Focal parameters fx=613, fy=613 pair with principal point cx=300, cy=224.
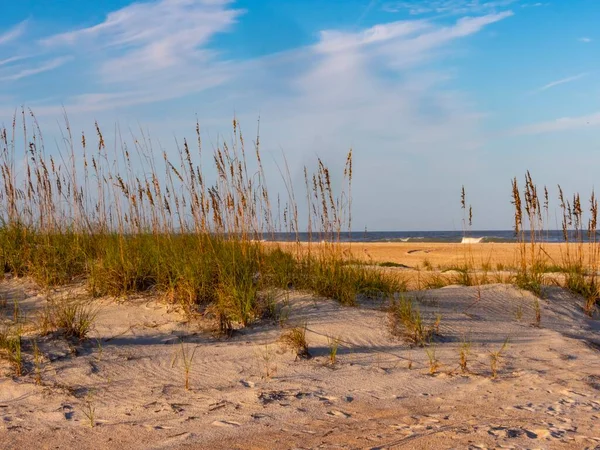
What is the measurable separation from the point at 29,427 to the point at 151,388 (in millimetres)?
716

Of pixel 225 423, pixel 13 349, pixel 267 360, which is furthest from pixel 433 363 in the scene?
pixel 13 349

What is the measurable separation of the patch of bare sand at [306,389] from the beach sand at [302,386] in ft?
0.04

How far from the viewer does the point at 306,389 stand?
353 centimetres

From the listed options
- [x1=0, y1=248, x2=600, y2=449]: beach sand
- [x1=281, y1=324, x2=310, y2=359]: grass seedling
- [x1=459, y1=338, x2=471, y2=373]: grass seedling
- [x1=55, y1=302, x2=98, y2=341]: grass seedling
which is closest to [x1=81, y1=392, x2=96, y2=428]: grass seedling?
[x1=0, y1=248, x2=600, y2=449]: beach sand

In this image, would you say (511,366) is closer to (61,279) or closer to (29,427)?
(29,427)

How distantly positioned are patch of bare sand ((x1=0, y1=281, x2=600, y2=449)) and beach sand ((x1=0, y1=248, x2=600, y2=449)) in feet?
0.04

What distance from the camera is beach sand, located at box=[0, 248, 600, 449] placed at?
286 centimetres

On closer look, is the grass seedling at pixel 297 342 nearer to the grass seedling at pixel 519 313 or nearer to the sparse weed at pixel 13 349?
the sparse weed at pixel 13 349

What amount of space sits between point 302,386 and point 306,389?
5 cm

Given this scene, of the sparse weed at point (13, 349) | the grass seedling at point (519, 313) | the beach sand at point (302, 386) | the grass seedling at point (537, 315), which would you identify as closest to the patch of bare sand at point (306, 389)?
the beach sand at point (302, 386)

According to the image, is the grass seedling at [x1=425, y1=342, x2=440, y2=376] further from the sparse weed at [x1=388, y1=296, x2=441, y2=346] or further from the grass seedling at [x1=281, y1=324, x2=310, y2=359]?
the grass seedling at [x1=281, y1=324, x2=310, y2=359]

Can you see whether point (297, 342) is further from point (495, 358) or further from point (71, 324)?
point (71, 324)

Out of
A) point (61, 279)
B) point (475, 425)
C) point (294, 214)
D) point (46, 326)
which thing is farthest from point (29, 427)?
point (294, 214)

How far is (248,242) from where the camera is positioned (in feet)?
18.5
